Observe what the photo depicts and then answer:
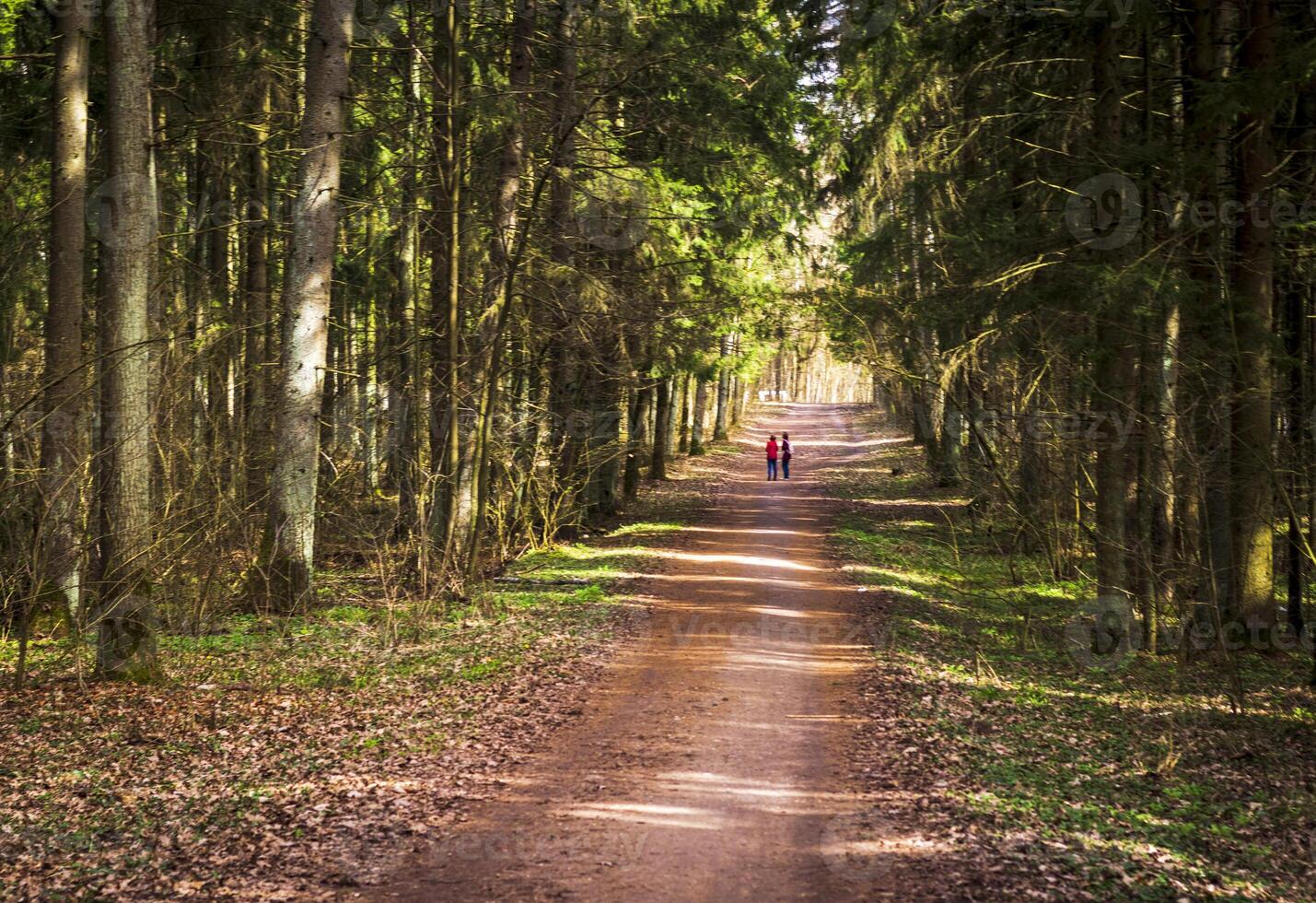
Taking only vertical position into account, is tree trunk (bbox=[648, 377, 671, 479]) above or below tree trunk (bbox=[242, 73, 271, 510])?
below

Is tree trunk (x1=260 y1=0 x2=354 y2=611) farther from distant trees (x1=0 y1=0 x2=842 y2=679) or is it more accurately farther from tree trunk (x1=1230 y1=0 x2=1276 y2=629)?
tree trunk (x1=1230 y1=0 x2=1276 y2=629)

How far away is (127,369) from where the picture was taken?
960 cm

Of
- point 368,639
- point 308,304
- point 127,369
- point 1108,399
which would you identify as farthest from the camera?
point 308,304

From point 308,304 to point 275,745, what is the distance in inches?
227

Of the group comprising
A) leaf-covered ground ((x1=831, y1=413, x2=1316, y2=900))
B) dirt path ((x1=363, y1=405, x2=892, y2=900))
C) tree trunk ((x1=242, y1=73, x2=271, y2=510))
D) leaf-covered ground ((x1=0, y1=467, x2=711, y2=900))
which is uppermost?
tree trunk ((x1=242, y1=73, x2=271, y2=510))

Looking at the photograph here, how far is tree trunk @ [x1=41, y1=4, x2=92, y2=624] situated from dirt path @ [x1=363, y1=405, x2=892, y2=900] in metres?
5.80

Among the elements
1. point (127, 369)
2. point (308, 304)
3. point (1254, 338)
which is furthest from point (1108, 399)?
point (127, 369)

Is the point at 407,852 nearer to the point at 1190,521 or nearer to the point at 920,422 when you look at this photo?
the point at 1190,521

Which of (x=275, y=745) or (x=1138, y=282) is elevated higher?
(x=1138, y=282)

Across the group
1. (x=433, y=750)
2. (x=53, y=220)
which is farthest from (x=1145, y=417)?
(x=53, y=220)

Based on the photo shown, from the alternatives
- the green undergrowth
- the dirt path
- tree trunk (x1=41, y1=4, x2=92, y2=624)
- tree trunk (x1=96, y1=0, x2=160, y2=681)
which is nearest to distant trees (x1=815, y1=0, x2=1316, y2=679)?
the dirt path

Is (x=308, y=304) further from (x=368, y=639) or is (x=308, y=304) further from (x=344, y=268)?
(x=344, y=268)

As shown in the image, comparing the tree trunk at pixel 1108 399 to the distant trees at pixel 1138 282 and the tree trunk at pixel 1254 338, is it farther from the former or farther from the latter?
the tree trunk at pixel 1254 338

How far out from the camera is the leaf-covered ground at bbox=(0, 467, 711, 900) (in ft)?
19.9
